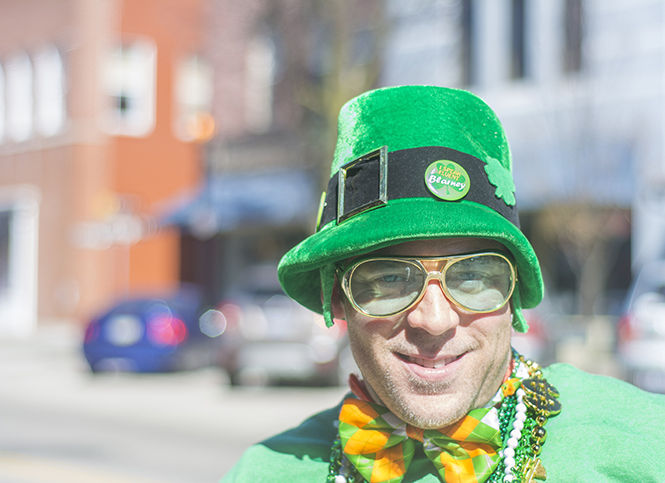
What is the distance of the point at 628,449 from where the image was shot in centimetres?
162

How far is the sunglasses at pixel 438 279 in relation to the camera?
169cm

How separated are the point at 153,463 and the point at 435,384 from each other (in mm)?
6729

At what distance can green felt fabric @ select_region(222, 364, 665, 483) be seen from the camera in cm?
161

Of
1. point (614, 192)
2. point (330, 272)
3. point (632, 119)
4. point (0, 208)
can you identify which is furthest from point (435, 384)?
point (0, 208)

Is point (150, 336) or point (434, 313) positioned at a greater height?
point (434, 313)

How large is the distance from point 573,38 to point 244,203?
8571mm

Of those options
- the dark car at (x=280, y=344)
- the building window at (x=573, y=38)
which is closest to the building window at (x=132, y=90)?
the dark car at (x=280, y=344)

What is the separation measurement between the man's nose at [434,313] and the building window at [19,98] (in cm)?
2574

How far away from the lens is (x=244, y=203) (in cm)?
2038

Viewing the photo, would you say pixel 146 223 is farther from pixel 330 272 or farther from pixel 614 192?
pixel 330 272

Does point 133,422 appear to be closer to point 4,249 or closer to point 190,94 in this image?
point 190,94

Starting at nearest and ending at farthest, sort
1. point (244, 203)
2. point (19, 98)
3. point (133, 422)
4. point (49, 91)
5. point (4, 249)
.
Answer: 1. point (133, 422)
2. point (244, 203)
3. point (49, 91)
4. point (19, 98)
5. point (4, 249)

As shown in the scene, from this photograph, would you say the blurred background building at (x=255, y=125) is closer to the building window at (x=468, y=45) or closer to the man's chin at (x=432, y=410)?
the building window at (x=468, y=45)

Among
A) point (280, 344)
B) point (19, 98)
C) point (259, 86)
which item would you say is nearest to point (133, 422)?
point (280, 344)
